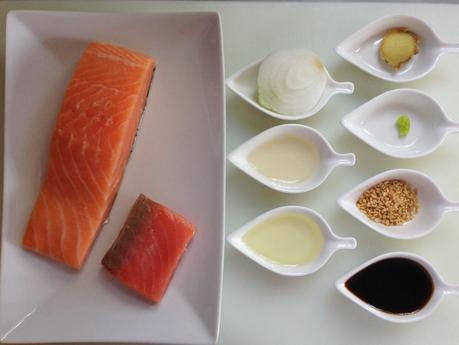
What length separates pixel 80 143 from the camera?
1.55m

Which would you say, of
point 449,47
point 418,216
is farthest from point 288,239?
point 449,47

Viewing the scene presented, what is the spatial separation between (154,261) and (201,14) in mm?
731

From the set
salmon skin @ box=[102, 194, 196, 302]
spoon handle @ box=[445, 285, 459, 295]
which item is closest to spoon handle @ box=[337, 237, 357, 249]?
spoon handle @ box=[445, 285, 459, 295]

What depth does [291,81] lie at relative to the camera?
1.70 metres

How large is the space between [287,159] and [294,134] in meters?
0.08

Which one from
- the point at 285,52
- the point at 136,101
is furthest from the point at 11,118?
the point at 285,52

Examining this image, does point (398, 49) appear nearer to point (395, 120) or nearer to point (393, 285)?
point (395, 120)

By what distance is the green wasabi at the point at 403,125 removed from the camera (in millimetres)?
1769

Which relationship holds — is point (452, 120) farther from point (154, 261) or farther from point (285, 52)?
point (154, 261)

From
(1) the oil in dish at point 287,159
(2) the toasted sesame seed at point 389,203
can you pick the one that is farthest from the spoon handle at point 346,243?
(1) the oil in dish at point 287,159

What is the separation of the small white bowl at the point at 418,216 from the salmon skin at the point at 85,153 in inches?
27.8

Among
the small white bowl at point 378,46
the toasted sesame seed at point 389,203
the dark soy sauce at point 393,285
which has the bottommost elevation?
the dark soy sauce at point 393,285

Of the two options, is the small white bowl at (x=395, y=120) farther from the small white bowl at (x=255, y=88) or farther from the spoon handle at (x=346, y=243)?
the spoon handle at (x=346, y=243)

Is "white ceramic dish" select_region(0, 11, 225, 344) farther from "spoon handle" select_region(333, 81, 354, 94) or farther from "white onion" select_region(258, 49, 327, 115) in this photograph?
"spoon handle" select_region(333, 81, 354, 94)
